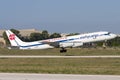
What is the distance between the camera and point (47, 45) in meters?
72.6

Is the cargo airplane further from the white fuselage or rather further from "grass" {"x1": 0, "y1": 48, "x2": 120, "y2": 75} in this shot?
"grass" {"x1": 0, "y1": 48, "x2": 120, "y2": 75}

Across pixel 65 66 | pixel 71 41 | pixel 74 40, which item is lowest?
pixel 65 66

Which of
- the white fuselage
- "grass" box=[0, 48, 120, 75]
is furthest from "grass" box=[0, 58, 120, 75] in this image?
the white fuselage

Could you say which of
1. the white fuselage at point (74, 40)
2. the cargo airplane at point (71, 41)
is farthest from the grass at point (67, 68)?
the white fuselage at point (74, 40)

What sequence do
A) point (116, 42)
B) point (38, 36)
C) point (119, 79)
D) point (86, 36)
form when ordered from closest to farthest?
point (119, 79)
point (86, 36)
point (116, 42)
point (38, 36)

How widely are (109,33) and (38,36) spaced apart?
8602cm

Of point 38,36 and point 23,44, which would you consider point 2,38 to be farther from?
point 23,44

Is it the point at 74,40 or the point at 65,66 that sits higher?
the point at 74,40

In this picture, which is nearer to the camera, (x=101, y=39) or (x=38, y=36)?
(x=101, y=39)

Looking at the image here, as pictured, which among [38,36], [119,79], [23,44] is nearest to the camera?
[119,79]

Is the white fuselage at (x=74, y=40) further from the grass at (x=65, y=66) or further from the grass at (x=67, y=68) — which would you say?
the grass at (x=67, y=68)

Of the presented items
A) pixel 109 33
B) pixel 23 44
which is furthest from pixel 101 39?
pixel 23 44

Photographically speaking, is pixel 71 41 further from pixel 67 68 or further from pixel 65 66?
pixel 67 68

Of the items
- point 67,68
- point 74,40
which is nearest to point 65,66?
point 67,68
